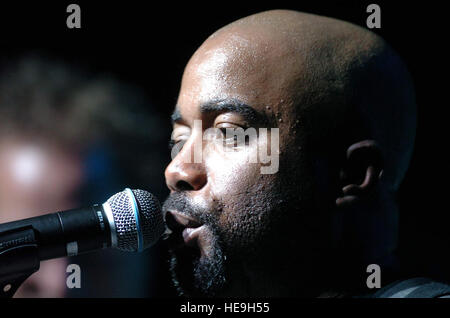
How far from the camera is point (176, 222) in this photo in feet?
5.85

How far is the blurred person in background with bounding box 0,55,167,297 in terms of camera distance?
2.54 m

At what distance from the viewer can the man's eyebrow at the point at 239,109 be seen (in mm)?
1737

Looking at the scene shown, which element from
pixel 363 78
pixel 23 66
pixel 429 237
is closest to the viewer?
pixel 363 78

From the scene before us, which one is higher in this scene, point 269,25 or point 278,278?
point 269,25

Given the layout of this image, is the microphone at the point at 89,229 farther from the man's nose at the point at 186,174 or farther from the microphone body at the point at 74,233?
the man's nose at the point at 186,174

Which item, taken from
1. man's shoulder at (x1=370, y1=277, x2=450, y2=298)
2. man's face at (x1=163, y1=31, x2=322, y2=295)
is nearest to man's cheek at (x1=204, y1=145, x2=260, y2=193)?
man's face at (x1=163, y1=31, x2=322, y2=295)

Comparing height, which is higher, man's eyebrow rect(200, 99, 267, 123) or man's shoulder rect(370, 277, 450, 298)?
man's eyebrow rect(200, 99, 267, 123)

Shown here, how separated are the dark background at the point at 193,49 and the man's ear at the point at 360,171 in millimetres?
516

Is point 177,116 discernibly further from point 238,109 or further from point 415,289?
point 415,289

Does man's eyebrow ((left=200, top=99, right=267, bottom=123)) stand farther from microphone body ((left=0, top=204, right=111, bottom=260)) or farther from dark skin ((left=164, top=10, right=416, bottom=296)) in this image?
microphone body ((left=0, top=204, right=111, bottom=260))

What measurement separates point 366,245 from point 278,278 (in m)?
0.31
